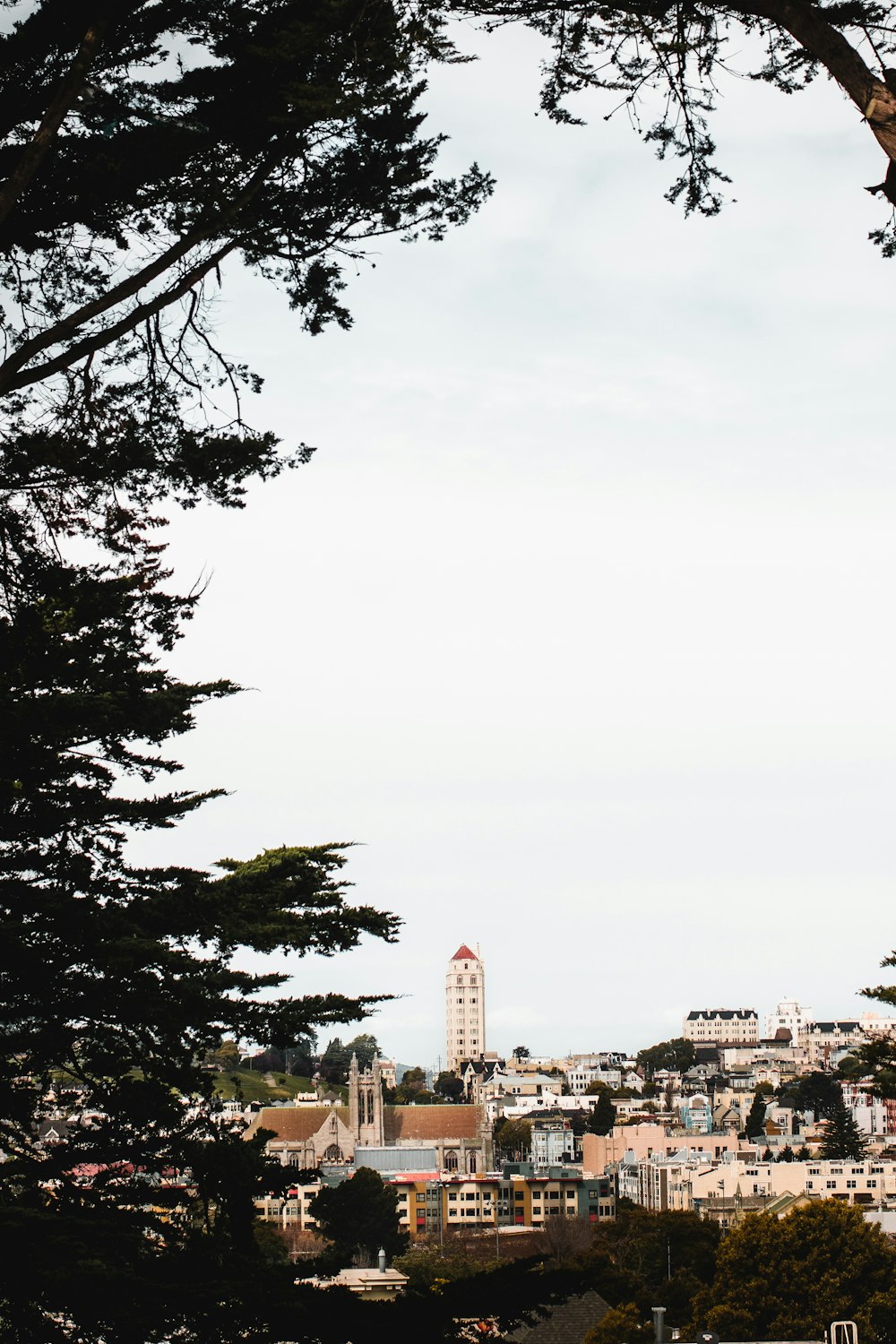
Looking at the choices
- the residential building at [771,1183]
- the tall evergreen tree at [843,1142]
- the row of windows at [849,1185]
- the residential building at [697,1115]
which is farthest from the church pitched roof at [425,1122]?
the row of windows at [849,1185]

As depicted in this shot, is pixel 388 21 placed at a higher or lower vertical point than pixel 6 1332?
higher

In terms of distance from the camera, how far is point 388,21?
19.0ft

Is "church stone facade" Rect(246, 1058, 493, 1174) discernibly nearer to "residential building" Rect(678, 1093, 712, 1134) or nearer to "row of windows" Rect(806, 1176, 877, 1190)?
"residential building" Rect(678, 1093, 712, 1134)

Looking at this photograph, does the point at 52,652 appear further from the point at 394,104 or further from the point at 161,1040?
the point at 394,104

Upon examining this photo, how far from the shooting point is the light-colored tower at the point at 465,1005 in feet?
525

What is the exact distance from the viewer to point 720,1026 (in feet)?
601

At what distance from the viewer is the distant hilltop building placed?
590 feet

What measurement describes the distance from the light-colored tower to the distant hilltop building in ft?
103

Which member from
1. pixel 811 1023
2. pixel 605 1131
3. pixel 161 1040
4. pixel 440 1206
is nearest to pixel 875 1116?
pixel 605 1131

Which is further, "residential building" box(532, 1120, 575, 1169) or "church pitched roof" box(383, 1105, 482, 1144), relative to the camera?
"church pitched roof" box(383, 1105, 482, 1144)

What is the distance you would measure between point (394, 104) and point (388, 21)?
687 mm

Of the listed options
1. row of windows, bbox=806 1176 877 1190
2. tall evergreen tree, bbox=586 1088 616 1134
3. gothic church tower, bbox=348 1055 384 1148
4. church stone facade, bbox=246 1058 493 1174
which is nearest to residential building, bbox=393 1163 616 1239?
row of windows, bbox=806 1176 877 1190

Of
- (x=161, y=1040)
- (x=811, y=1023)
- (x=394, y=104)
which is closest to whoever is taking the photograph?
(x=394, y=104)

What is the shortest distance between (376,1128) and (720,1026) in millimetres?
95470
